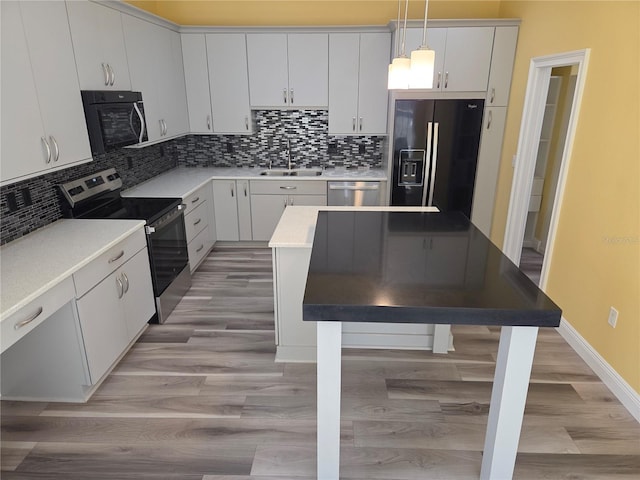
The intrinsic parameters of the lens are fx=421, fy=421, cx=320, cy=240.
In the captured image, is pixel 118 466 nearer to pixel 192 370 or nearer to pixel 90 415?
pixel 90 415

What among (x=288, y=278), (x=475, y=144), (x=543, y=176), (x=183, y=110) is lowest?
(x=288, y=278)

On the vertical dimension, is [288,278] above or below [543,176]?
below

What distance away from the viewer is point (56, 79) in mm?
2484

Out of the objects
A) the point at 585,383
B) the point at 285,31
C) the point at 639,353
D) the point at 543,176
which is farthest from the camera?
the point at 543,176

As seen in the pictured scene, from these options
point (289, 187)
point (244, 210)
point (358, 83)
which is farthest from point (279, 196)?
point (358, 83)

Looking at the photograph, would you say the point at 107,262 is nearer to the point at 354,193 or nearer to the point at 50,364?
the point at 50,364

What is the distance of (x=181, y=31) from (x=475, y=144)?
10.6 ft

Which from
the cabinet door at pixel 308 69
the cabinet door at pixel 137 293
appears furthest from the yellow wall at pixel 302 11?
the cabinet door at pixel 137 293

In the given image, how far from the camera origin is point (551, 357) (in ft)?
9.50

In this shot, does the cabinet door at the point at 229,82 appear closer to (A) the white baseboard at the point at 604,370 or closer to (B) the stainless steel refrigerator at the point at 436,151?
(B) the stainless steel refrigerator at the point at 436,151

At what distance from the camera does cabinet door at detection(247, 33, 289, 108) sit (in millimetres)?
4395

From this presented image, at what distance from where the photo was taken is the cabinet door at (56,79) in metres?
2.31

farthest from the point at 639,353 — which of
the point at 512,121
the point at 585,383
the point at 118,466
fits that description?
the point at 118,466

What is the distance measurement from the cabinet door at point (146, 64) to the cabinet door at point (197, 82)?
0.56 m
